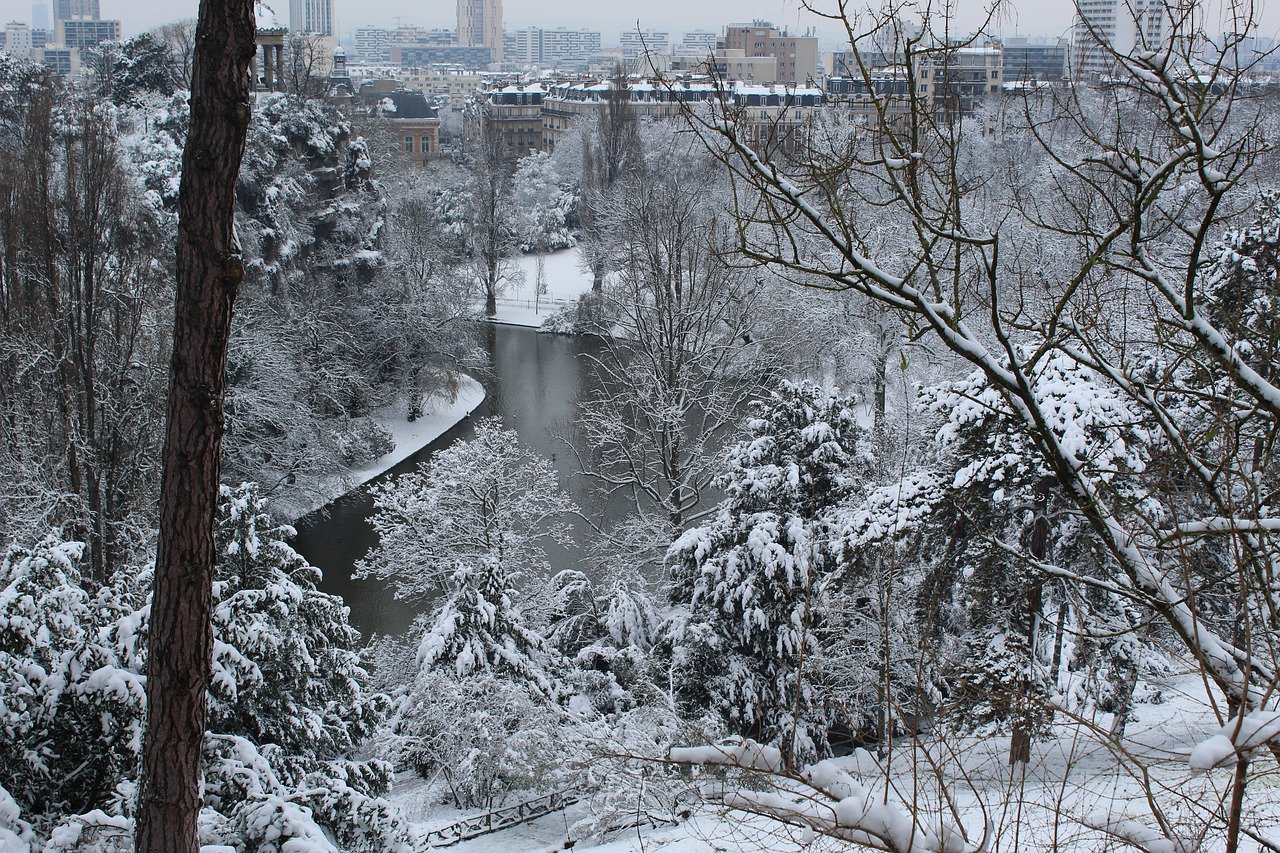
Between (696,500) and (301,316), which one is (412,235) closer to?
(301,316)

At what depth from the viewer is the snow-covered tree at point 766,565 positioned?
10.8 metres

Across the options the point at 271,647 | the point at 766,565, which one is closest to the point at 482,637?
the point at 766,565

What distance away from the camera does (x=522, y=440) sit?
22875mm

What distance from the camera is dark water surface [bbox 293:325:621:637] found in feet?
55.1

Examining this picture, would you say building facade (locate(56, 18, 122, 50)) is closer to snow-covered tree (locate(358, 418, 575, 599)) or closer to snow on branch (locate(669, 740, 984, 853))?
snow-covered tree (locate(358, 418, 575, 599))

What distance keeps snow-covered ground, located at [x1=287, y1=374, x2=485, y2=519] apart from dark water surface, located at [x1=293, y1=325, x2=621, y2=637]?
0.74ft

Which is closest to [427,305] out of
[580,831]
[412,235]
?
[412,235]

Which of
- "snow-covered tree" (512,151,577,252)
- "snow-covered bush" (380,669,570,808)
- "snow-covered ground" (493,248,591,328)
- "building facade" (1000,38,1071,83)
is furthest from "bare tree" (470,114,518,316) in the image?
"snow-covered bush" (380,669,570,808)

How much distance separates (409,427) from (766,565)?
16.3 meters

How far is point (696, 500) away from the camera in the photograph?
15.2m

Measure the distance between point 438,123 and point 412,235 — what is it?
203 ft

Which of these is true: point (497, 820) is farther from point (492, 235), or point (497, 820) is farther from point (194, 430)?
point (492, 235)

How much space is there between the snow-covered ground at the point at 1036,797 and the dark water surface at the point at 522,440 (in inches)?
213

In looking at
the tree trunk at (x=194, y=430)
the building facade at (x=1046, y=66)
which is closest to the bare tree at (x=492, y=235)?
the building facade at (x=1046, y=66)
